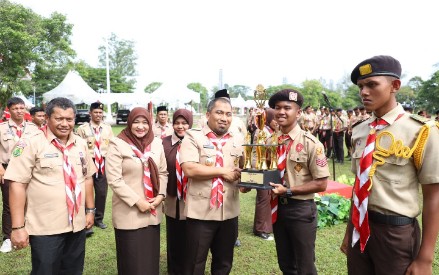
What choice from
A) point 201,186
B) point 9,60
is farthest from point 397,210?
point 9,60

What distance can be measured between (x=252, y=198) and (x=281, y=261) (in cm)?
425

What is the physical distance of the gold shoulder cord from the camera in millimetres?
1857

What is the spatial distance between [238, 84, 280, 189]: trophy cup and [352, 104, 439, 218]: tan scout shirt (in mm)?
850

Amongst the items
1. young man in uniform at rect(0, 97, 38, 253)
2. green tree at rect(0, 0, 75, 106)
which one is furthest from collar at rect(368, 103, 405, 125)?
green tree at rect(0, 0, 75, 106)

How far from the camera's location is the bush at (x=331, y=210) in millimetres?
5414

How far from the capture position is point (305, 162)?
2.90m

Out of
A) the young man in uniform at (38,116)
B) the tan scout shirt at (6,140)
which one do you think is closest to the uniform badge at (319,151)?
the tan scout shirt at (6,140)

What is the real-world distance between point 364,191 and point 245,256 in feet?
8.95

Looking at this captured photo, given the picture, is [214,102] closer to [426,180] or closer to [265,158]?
[265,158]

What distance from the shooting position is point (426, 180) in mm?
1847

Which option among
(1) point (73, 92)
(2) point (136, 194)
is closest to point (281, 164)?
(2) point (136, 194)

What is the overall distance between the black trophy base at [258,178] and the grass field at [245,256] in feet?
5.51

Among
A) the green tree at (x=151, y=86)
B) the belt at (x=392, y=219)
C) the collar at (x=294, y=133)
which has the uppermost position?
the green tree at (x=151, y=86)

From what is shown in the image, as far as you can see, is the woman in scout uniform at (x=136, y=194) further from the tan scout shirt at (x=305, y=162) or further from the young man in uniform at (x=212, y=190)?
the tan scout shirt at (x=305, y=162)
